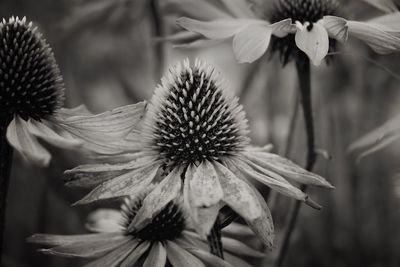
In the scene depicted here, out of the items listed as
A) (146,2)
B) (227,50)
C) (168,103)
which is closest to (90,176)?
(168,103)

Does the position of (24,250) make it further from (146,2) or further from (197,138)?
(197,138)

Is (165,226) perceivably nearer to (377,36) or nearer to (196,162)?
(196,162)

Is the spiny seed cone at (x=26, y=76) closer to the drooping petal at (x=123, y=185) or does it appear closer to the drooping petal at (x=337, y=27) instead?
the drooping petal at (x=123, y=185)

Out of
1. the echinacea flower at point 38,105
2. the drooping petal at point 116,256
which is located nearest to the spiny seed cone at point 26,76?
the echinacea flower at point 38,105

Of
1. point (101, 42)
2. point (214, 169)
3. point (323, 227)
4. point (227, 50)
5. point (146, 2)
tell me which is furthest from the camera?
point (227, 50)

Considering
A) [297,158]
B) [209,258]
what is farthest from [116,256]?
[297,158]
